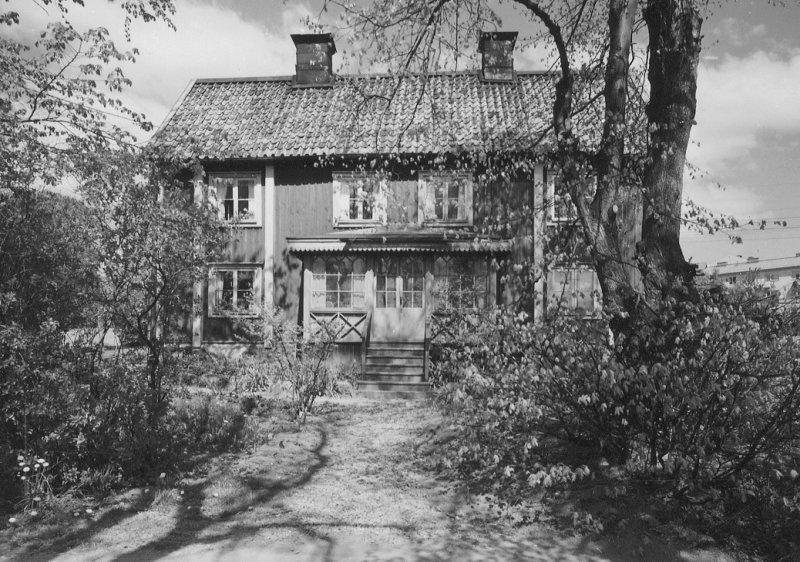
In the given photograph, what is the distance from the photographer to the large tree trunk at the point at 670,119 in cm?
659

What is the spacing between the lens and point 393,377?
1385cm

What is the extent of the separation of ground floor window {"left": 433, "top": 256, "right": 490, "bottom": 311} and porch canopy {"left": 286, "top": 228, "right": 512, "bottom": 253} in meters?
0.64

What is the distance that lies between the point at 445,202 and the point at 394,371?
16.5 ft

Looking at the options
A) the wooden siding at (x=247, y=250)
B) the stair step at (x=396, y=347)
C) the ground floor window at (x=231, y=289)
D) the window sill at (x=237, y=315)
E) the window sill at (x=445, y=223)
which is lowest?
the stair step at (x=396, y=347)

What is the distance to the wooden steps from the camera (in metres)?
13.3

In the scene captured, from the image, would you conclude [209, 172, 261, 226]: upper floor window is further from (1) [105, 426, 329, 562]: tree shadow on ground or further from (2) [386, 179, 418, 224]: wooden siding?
(1) [105, 426, 329, 562]: tree shadow on ground

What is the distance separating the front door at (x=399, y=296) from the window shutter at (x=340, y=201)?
167cm

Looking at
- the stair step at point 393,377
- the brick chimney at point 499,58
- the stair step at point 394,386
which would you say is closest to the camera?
the stair step at point 394,386

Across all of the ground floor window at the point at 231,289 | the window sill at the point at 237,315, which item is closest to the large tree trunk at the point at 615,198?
the window sill at the point at 237,315

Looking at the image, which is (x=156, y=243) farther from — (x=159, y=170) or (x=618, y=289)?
(x=618, y=289)

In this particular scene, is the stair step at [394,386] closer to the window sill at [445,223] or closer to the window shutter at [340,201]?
the window sill at [445,223]

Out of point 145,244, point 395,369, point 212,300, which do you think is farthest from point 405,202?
point 145,244

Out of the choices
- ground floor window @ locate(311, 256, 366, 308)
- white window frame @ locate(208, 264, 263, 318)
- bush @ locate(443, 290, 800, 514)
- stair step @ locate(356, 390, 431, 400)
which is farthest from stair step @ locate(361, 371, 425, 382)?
bush @ locate(443, 290, 800, 514)

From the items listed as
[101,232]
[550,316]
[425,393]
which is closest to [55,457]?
[101,232]
